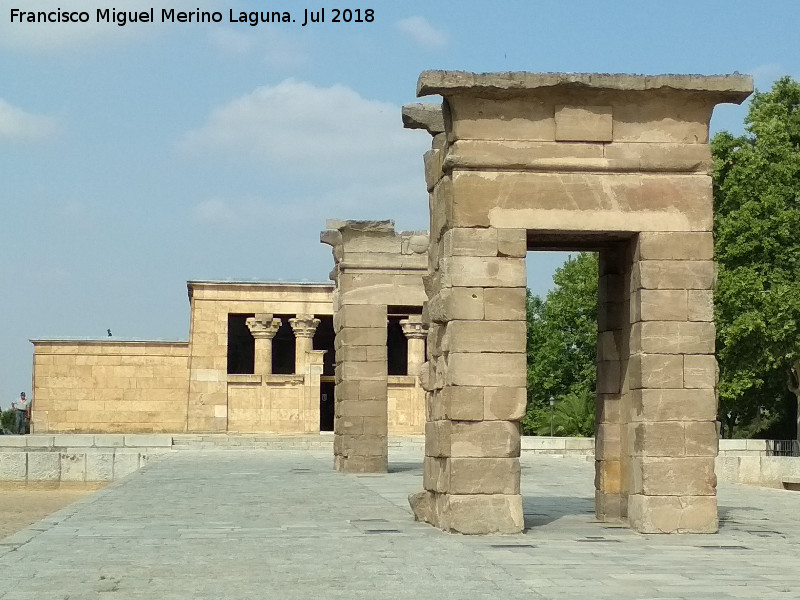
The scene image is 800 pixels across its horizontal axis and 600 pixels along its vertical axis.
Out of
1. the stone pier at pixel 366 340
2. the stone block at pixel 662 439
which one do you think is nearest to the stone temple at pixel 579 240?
the stone block at pixel 662 439

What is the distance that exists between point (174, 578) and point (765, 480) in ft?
59.4

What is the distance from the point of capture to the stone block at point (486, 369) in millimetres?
11594

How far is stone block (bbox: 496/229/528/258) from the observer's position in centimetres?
1170

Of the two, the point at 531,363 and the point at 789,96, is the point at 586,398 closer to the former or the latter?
Result: the point at 531,363

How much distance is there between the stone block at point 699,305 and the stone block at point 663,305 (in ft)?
0.13

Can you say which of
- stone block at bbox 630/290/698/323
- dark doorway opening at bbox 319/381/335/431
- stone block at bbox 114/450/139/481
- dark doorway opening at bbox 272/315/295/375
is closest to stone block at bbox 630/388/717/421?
stone block at bbox 630/290/698/323

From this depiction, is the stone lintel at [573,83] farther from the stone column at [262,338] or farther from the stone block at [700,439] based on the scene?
the stone column at [262,338]

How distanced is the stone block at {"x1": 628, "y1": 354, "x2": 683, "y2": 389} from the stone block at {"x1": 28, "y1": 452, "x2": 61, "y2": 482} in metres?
17.8

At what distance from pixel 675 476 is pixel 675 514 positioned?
1.16 ft

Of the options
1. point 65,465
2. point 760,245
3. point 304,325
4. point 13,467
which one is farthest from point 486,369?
point 304,325

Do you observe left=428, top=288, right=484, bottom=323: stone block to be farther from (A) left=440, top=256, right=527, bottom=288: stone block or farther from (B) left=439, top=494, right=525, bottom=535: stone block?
(B) left=439, top=494, right=525, bottom=535: stone block

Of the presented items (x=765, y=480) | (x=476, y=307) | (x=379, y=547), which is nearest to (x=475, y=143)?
(x=476, y=307)

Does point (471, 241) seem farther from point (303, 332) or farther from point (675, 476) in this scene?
point (303, 332)

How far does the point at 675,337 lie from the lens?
11.9 meters
